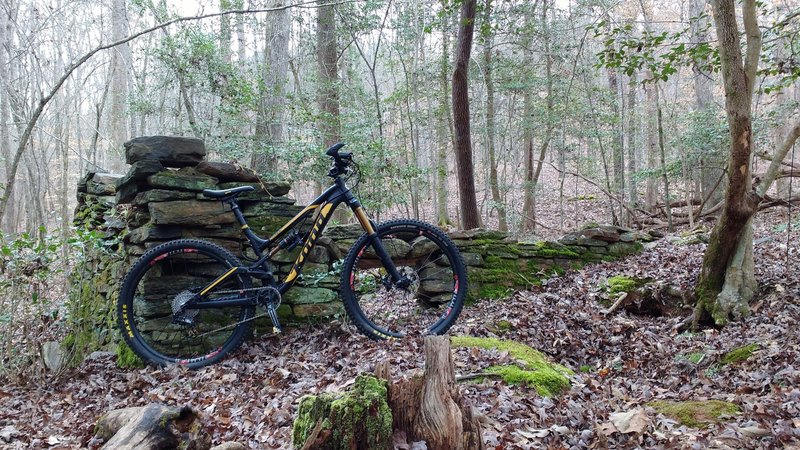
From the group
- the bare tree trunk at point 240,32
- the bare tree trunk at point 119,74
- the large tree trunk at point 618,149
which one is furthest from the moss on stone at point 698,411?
the bare tree trunk at point 119,74

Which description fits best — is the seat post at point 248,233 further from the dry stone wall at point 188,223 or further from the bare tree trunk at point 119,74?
the bare tree trunk at point 119,74

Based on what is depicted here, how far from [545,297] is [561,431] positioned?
3034mm

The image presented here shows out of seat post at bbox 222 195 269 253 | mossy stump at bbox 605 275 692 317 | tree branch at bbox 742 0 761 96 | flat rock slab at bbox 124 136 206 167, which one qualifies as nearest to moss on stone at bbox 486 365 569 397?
mossy stump at bbox 605 275 692 317

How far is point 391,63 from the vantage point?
36.0ft

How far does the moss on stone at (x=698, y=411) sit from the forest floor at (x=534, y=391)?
0.06m

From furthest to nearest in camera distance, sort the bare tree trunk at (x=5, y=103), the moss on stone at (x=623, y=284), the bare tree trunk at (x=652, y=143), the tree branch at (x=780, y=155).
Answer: the bare tree trunk at (x=652, y=143) < the bare tree trunk at (x=5, y=103) < the moss on stone at (x=623, y=284) < the tree branch at (x=780, y=155)

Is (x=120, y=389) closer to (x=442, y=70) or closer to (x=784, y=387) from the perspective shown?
(x=784, y=387)

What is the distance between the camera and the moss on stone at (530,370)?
3.39 meters

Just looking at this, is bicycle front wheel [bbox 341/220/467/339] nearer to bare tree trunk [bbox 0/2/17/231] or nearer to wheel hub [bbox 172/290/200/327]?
wheel hub [bbox 172/290/200/327]

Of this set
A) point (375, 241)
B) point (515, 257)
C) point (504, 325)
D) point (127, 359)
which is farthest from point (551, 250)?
point (127, 359)

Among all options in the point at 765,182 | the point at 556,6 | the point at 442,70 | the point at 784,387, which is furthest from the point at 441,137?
the point at 784,387

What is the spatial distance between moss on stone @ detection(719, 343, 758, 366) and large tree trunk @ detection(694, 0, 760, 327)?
742mm

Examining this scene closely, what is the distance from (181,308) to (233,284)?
44cm

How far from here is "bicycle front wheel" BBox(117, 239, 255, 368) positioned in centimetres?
428
